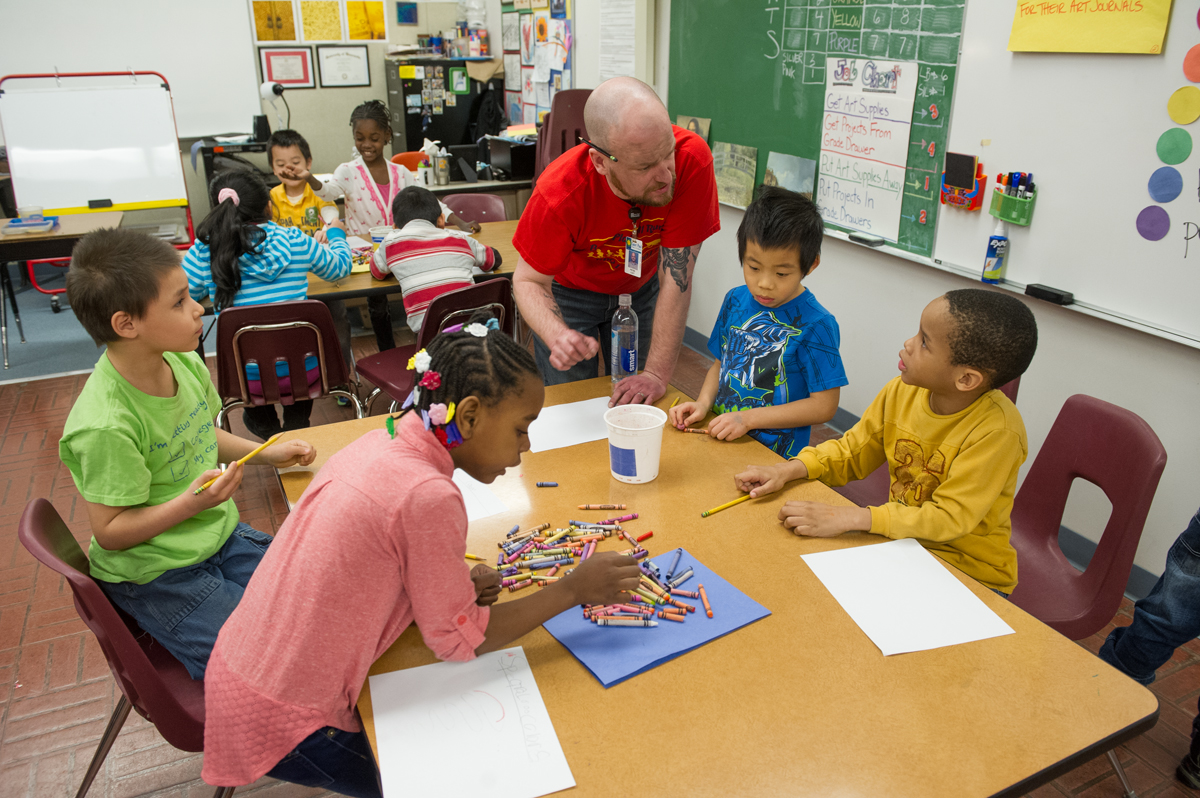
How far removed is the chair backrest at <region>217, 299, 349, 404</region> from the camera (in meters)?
2.83

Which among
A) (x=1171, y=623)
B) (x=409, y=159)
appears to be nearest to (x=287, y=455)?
A: (x=1171, y=623)

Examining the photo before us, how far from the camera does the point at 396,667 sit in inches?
47.5

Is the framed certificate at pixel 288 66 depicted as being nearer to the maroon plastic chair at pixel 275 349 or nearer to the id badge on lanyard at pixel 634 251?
the maroon plastic chair at pixel 275 349

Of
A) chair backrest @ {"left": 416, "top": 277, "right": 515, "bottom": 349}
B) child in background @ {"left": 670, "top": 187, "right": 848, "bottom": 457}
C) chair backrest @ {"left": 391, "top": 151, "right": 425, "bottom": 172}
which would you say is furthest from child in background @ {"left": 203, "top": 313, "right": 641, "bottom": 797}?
chair backrest @ {"left": 391, "top": 151, "right": 425, "bottom": 172}

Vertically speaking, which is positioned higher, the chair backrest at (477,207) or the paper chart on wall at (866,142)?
the paper chart on wall at (866,142)

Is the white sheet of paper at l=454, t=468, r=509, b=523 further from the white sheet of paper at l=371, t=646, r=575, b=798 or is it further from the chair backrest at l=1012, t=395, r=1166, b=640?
the chair backrest at l=1012, t=395, r=1166, b=640

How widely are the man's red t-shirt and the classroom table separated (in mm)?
1197

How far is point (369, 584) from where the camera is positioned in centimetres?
113

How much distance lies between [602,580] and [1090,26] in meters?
2.45

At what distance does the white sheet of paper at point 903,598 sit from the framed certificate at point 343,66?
7648 millimetres

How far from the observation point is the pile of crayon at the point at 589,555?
4.27ft

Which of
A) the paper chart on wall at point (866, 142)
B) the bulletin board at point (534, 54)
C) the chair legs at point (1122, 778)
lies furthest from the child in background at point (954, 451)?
the bulletin board at point (534, 54)

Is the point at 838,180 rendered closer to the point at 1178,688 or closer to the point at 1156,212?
the point at 1156,212

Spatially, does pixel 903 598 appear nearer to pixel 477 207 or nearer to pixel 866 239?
pixel 866 239
